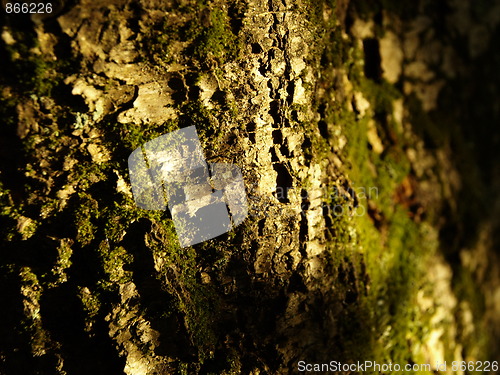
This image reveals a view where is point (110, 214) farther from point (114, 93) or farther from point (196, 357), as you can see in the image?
point (196, 357)

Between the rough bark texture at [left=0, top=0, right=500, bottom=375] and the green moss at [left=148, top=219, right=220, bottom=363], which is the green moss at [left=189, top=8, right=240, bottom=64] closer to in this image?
the rough bark texture at [left=0, top=0, right=500, bottom=375]

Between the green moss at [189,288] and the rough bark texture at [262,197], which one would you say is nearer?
the rough bark texture at [262,197]

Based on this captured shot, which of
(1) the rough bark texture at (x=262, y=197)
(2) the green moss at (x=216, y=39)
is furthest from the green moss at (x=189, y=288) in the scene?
(2) the green moss at (x=216, y=39)

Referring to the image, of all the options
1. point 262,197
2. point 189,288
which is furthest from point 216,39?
point 189,288

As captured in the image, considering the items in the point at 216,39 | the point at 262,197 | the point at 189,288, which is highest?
the point at 216,39

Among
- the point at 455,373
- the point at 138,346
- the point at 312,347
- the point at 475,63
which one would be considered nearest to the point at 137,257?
the point at 138,346

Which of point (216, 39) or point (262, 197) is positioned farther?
point (262, 197)

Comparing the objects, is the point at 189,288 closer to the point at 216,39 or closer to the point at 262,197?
the point at 262,197

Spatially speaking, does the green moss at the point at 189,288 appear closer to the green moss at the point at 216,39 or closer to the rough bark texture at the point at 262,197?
the rough bark texture at the point at 262,197

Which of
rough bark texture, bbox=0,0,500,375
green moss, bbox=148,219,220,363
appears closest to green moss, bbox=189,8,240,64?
rough bark texture, bbox=0,0,500,375
